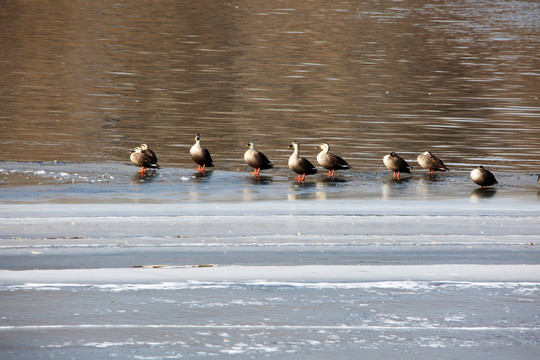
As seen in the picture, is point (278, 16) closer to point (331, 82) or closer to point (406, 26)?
point (406, 26)

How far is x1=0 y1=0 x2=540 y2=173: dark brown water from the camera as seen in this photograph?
24.1 m

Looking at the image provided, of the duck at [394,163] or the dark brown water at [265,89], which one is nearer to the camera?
the duck at [394,163]

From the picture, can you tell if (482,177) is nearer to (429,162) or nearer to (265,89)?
(429,162)

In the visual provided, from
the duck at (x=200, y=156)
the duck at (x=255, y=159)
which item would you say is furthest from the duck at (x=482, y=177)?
the duck at (x=200, y=156)

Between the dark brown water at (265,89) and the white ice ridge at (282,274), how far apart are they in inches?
373

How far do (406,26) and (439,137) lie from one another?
55.3 meters

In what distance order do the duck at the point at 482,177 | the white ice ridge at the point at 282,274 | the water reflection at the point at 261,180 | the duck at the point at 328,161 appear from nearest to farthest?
the white ice ridge at the point at 282,274
the duck at the point at 482,177
the water reflection at the point at 261,180
the duck at the point at 328,161

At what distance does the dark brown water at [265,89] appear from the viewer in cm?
2412

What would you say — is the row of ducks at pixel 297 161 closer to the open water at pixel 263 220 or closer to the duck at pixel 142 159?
the duck at pixel 142 159

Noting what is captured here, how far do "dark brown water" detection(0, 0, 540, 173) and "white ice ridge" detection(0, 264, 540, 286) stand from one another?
9.48 metres

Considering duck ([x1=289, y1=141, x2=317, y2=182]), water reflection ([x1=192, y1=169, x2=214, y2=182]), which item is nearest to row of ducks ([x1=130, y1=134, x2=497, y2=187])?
duck ([x1=289, y1=141, x2=317, y2=182])

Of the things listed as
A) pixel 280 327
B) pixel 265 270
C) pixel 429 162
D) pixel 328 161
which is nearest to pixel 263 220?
pixel 265 270

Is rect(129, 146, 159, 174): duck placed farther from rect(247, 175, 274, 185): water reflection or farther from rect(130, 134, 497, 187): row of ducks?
rect(247, 175, 274, 185): water reflection

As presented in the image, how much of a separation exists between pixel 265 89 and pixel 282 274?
26560 millimetres
